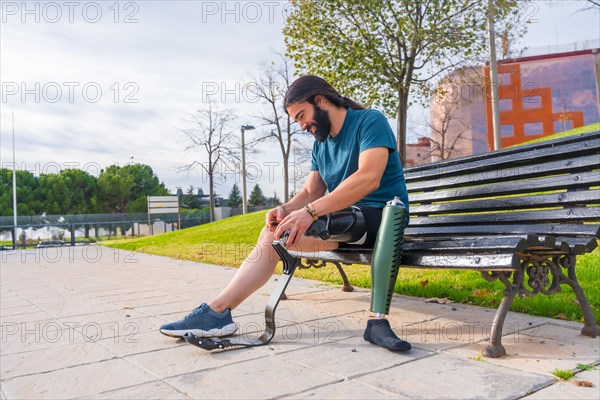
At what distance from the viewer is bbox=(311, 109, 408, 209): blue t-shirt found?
9.93 ft

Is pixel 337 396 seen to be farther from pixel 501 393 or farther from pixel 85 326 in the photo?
pixel 85 326

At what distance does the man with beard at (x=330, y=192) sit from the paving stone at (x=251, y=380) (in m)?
0.45

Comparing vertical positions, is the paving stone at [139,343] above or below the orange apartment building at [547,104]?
below

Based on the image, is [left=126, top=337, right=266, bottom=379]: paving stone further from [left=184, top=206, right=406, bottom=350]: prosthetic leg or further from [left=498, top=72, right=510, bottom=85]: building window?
[left=498, top=72, right=510, bottom=85]: building window

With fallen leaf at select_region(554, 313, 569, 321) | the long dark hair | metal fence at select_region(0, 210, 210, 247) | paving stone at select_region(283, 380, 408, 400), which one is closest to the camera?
paving stone at select_region(283, 380, 408, 400)

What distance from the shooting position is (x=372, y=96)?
13398 millimetres

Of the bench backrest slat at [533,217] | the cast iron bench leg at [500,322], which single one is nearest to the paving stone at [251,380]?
the cast iron bench leg at [500,322]

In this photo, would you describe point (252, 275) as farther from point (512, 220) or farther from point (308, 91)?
point (512, 220)

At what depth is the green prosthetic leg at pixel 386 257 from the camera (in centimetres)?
273

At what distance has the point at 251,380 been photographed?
7.76ft

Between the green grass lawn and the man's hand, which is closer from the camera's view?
the man's hand

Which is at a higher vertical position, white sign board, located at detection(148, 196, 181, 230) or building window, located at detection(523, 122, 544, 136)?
building window, located at detection(523, 122, 544, 136)

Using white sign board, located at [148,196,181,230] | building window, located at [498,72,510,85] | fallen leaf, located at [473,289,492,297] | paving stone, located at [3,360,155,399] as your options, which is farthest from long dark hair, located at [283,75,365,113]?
white sign board, located at [148,196,181,230]

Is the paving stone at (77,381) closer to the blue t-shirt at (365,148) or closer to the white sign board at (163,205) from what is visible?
the blue t-shirt at (365,148)
